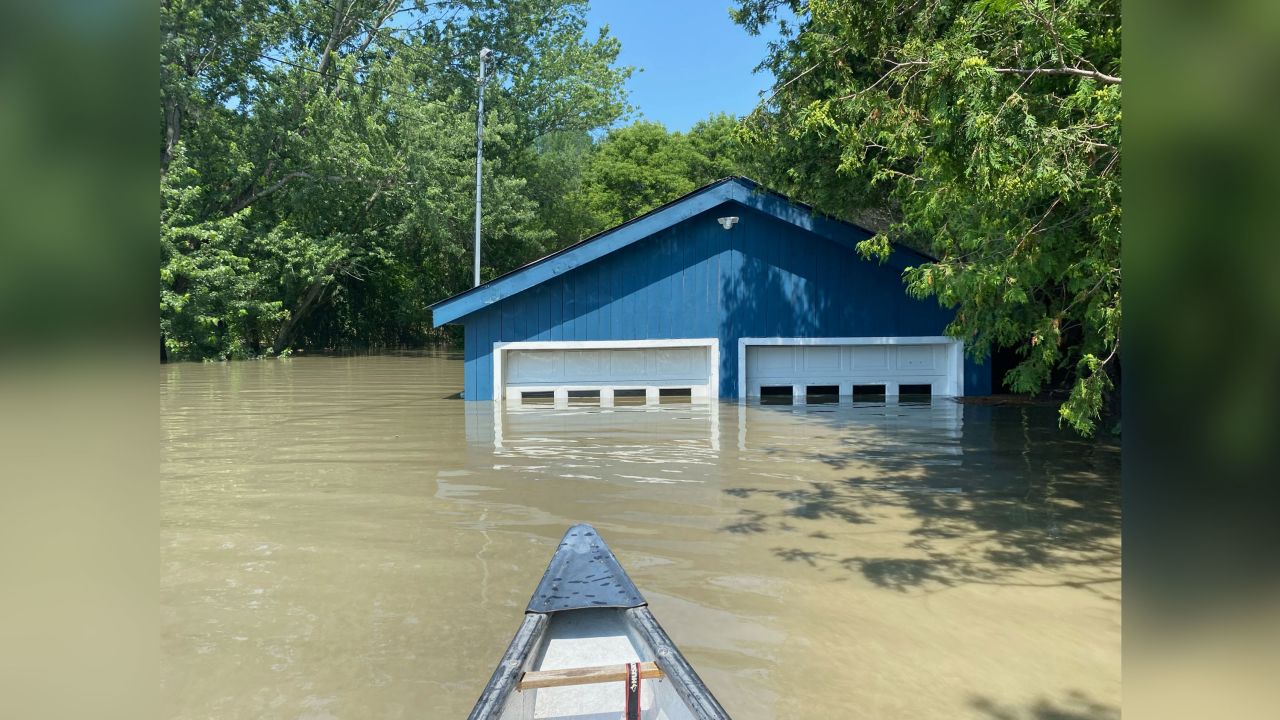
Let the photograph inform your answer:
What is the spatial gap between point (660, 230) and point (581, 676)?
43.6 ft

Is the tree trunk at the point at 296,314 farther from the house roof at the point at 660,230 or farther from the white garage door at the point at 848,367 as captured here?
the white garage door at the point at 848,367

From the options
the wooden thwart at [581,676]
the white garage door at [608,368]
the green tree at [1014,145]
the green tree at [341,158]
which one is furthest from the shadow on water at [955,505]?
the green tree at [341,158]

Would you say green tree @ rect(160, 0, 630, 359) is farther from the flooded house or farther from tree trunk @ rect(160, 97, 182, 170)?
the flooded house

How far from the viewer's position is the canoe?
10.5 ft

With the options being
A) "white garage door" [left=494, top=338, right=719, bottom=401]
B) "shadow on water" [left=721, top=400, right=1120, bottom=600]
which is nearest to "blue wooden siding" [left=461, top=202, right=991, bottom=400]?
"white garage door" [left=494, top=338, right=719, bottom=401]

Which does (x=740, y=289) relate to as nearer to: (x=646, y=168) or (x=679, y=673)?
(x=679, y=673)

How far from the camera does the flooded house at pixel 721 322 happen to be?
1620 cm

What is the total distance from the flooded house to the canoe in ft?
39.1

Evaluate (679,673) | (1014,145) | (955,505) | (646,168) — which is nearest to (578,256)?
(955,505)

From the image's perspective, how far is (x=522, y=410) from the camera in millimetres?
14875

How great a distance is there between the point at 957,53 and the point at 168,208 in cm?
2466

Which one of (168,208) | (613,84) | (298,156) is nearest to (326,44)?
(298,156)

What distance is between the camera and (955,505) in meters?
7.40

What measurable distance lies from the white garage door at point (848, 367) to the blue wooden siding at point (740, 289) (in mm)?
361
